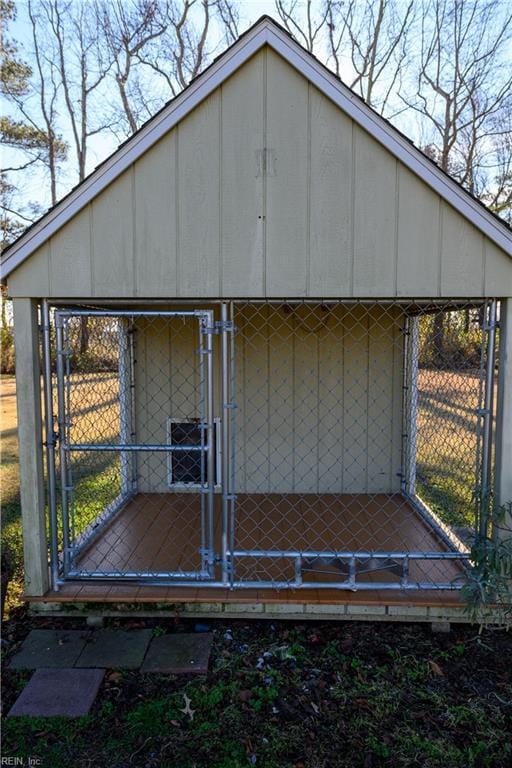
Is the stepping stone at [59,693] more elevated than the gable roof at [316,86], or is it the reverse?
the gable roof at [316,86]

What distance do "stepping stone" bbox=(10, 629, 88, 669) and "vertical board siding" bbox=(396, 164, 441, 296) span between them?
2.88m

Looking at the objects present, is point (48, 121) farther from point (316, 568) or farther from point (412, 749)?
point (412, 749)

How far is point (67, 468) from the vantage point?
Answer: 11.8 feet

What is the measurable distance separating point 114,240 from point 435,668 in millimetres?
3076

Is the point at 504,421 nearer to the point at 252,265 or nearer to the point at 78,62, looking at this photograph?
the point at 252,265

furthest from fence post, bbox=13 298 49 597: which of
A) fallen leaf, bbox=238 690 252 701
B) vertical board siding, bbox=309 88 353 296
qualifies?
vertical board siding, bbox=309 88 353 296

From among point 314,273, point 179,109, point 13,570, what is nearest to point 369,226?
point 314,273

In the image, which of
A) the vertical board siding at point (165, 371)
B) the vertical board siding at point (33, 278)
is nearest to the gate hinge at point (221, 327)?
the vertical board siding at point (33, 278)

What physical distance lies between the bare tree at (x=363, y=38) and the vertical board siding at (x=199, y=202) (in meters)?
13.2

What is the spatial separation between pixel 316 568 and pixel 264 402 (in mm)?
1795

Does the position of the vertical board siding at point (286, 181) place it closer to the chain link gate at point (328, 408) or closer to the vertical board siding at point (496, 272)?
the vertical board siding at point (496, 272)

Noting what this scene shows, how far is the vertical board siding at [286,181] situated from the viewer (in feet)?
10.5

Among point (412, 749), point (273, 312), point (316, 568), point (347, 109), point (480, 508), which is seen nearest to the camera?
point (412, 749)

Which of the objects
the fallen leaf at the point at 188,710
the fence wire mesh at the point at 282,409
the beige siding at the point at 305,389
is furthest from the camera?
the beige siding at the point at 305,389
